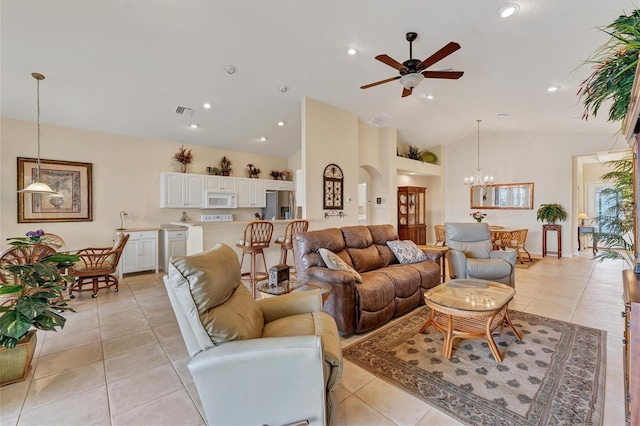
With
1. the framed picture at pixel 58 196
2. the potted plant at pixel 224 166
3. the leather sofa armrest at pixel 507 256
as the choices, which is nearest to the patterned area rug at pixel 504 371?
the leather sofa armrest at pixel 507 256

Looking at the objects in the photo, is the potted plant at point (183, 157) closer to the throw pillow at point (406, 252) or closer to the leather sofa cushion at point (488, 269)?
the throw pillow at point (406, 252)

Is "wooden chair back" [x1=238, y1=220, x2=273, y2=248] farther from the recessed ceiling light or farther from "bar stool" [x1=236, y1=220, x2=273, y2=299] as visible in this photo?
the recessed ceiling light

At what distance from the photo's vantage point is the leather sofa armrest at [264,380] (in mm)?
1331

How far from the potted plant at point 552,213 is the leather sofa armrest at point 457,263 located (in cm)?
456

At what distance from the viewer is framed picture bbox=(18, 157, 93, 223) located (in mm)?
4535

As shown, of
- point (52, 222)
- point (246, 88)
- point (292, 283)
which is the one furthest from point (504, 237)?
point (52, 222)

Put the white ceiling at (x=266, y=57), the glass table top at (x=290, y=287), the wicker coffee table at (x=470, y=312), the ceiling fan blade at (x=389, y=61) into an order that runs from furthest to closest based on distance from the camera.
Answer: the ceiling fan blade at (x=389, y=61) < the white ceiling at (x=266, y=57) < the glass table top at (x=290, y=287) < the wicker coffee table at (x=470, y=312)

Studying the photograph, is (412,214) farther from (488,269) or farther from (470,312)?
(470,312)

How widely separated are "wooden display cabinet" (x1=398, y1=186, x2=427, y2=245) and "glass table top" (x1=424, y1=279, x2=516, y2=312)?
181 inches

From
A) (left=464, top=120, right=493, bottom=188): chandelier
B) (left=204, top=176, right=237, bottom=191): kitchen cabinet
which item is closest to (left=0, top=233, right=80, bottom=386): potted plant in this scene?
(left=204, top=176, right=237, bottom=191): kitchen cabinet

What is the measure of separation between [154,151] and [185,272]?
5.35 meters

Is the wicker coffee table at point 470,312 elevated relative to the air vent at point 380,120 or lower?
lower

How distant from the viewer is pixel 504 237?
628 cm

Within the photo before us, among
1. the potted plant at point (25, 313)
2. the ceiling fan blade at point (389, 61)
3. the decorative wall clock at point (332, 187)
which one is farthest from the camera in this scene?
the decorative wall clock at point (332, 187)
